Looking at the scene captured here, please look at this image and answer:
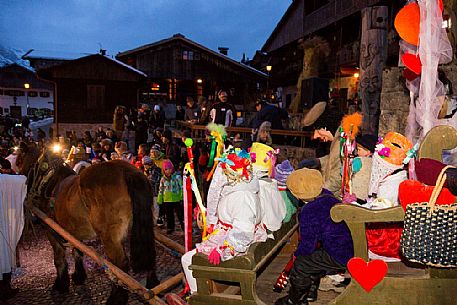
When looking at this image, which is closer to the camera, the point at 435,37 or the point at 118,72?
the point at 435,37

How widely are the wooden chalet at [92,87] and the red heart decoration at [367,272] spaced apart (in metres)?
20.7

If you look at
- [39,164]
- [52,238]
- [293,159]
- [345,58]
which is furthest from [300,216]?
[345,58]

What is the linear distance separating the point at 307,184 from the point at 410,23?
73.1 inches

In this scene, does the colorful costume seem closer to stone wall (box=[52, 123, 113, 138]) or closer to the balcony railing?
the balcony railing

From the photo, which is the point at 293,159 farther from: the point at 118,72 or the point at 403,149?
the point at 118,72

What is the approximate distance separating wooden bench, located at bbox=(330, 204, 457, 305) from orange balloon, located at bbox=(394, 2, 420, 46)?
196cm

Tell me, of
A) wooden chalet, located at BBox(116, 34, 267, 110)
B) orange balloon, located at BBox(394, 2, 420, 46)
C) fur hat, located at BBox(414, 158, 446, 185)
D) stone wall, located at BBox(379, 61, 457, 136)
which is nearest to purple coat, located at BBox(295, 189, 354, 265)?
fur hat, located at BBox(414, 158, 446, 185)

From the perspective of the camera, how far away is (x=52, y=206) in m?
5.64

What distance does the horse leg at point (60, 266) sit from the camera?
5.25 meters

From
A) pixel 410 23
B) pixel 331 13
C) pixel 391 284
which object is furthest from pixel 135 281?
pixel 331 13

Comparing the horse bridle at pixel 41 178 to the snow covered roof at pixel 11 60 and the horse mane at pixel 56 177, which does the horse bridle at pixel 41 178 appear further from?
the snow covered roof at pixel 11 60

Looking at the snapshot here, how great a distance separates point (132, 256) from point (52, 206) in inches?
72.1

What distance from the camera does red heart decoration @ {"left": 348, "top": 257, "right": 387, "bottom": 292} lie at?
8.03 ft

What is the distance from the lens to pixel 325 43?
65.6ft
